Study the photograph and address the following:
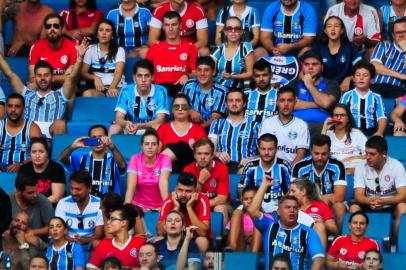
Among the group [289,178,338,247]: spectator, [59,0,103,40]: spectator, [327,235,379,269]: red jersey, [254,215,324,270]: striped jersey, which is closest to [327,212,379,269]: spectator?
[327,235,379,269]: red jersey

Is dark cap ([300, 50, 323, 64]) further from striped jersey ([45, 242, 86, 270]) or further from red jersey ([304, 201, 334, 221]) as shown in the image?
striped jersey ([45, 242, 86, 270])

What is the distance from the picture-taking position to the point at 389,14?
1736 cm

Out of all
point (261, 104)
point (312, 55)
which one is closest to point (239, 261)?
point (261, 104)

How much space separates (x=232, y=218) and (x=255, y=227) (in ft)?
0.72

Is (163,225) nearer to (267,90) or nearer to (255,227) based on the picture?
(255,227)

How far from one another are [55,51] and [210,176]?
2.77 m

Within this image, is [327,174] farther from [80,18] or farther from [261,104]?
[80,18]

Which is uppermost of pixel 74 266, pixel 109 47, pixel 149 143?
pixel 109 47

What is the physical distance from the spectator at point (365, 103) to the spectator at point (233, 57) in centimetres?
110

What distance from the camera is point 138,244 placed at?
1436 centimetres

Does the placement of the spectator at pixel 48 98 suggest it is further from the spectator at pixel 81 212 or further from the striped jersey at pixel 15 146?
the spectator at pixel 81 212

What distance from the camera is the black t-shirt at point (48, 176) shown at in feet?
50.4

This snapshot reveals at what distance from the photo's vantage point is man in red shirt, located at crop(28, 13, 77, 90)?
669 inches

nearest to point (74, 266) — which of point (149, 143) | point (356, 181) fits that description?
point (149, 143)
